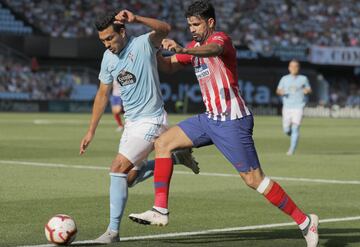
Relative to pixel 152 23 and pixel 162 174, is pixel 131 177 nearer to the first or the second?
pixel 162 174

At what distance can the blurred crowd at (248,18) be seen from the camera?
57500mm

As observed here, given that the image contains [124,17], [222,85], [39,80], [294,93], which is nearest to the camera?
[124,17]

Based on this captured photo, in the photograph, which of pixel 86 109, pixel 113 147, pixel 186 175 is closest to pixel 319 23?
pixel 86 109

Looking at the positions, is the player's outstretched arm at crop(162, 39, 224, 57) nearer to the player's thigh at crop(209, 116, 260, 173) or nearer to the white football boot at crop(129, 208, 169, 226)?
the player's thigh at crop(209, 116, 260, 173)

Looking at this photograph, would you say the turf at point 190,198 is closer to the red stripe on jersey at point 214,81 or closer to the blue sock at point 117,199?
the blue sock at point 117,199

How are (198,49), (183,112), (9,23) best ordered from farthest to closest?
(183,112) < (9,23) < (198,49)

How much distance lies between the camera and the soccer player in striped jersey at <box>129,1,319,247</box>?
917 centimetres

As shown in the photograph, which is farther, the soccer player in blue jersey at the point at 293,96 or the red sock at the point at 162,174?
the soccer player in blue jersey at the point at 293,96

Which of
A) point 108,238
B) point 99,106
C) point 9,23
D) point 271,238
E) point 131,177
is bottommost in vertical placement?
point 9,23

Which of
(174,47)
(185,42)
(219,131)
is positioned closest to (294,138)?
(219,131)

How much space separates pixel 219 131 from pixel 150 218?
3.48 feet

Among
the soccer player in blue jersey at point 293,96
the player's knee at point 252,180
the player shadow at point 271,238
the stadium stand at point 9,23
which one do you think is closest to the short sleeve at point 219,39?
the player's knee at point 252,180

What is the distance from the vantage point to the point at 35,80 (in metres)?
55.6

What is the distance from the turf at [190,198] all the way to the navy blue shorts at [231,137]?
86 cm
